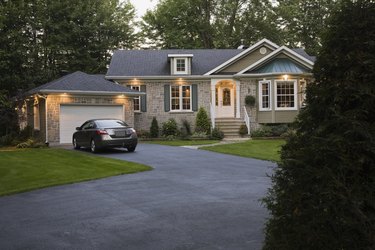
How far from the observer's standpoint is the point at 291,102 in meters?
26.7

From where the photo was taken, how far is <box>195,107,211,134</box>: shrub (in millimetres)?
26808

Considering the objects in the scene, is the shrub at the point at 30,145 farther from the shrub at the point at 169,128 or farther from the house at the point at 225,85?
the shrub at the point at 169,128

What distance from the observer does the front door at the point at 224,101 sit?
1130 inches

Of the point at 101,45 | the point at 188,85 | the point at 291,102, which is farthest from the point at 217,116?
the point at 101,45

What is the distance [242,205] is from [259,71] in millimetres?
20491

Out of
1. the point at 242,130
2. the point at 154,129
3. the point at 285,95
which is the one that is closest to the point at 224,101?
the point at 242,130

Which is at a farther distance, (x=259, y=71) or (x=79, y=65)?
(x=79, y=65)

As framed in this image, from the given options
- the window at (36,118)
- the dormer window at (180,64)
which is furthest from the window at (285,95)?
the window at (36,118)

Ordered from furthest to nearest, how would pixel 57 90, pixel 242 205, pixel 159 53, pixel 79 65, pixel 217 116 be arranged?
pixel 79 65, pixel 159 53, pixel 217 116, pixel 57 90, pixel 242 205

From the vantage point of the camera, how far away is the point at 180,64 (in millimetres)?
28453

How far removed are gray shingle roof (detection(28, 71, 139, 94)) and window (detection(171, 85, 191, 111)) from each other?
3.69m

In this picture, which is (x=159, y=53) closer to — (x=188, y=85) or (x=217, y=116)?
(x=188, y=85)

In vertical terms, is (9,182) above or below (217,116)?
below

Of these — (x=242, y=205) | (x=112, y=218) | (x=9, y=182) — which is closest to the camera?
(x=112, y=218)
